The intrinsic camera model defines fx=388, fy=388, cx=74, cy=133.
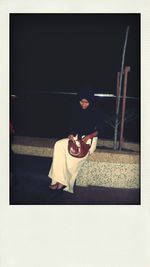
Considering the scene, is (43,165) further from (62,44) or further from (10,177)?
(62,44)

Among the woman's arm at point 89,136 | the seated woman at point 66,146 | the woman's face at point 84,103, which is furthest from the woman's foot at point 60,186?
the woman's face at point 84,103

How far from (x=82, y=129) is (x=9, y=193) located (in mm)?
383

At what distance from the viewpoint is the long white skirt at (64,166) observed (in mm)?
1536

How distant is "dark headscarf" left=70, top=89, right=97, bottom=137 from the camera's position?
153 cm

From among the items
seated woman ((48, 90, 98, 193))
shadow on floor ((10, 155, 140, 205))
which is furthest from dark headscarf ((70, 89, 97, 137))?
shadow on floor ((10, 155, 140, 205))

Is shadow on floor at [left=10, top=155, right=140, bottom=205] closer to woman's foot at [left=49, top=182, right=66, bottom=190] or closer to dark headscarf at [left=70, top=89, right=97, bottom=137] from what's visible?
woman's foot at [left=49, top=182, right=66, bottom=190]

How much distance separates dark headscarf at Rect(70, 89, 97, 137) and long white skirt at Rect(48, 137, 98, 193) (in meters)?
0.05

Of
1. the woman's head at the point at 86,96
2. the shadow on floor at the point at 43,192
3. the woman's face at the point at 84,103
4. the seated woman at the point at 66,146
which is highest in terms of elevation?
the woman's head at the point at 86,96

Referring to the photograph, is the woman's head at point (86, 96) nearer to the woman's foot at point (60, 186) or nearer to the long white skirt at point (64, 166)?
the long white skirt at point (64, 166)

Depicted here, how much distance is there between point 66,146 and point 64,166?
3.1 inches

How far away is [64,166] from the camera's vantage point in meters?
1.54

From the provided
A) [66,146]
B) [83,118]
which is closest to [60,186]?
[66,146]

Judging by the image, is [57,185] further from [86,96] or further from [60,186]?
[86,96]
